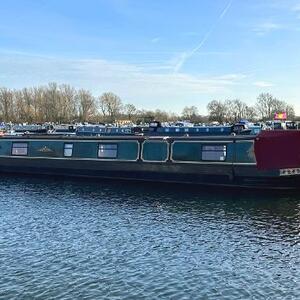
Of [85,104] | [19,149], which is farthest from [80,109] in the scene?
[19,149]

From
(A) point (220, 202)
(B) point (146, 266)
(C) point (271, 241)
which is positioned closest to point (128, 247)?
(B) point (146, 266)

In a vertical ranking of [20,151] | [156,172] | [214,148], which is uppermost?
[214,148]

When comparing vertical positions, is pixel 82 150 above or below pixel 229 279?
above

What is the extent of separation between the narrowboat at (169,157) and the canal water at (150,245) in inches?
45.3

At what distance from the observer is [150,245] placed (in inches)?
547

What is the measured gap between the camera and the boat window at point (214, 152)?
2289 centimetres

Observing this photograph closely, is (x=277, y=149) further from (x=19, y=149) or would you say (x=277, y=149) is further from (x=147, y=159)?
(x=19, y=149)

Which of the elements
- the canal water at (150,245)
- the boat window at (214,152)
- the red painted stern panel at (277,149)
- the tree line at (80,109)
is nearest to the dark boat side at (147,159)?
the boat window at (214,152)

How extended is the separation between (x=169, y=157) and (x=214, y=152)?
2213 millimetres

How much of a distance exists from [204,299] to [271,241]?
4656 millimetres

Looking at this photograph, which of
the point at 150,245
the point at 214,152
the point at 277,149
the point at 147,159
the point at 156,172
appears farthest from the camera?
the point at 147,159

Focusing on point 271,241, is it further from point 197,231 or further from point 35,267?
point 35,267

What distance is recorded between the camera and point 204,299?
10125 millimetres

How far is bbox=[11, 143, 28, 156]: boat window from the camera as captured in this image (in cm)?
2881
